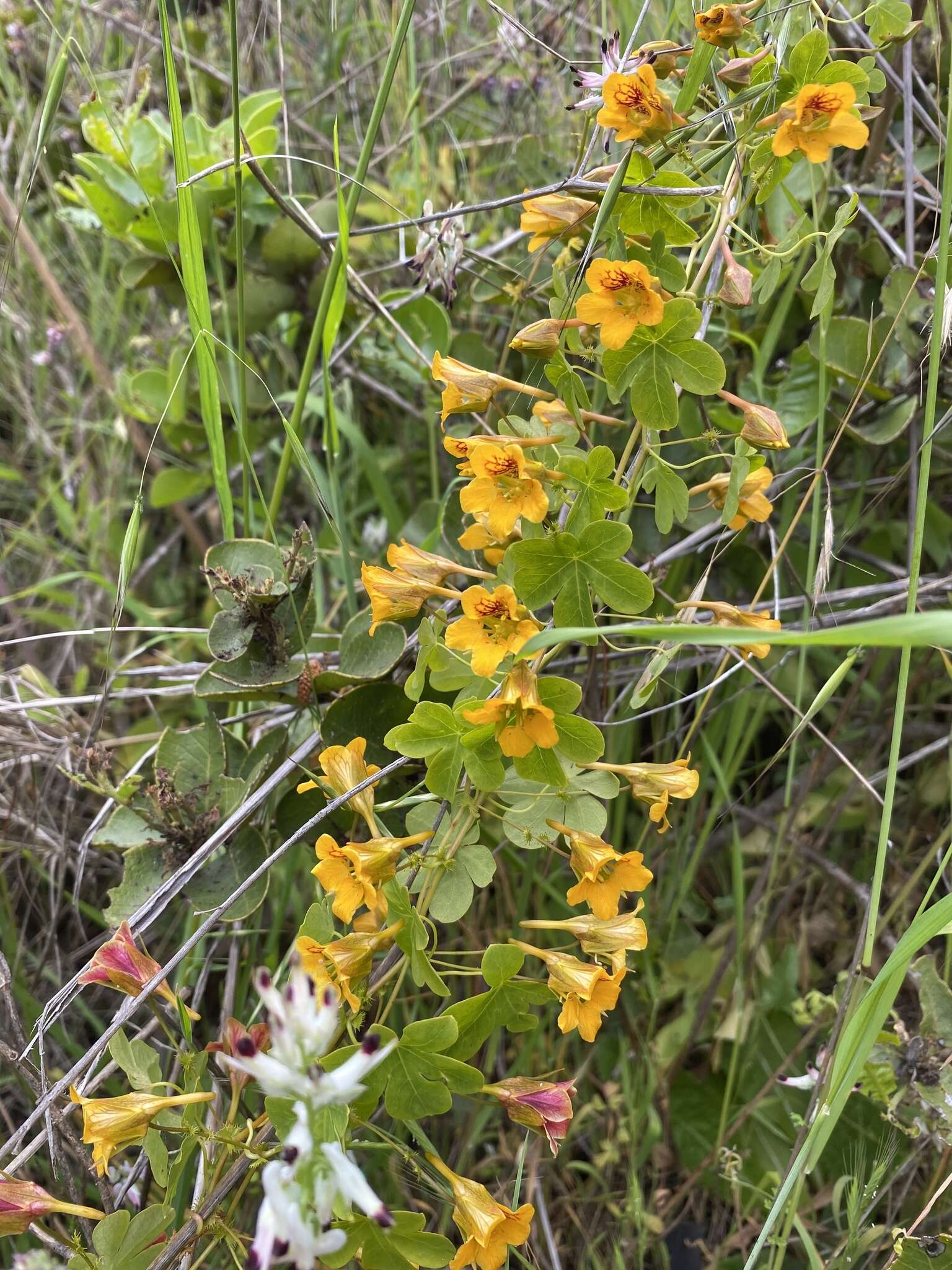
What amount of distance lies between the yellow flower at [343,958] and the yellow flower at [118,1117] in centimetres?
15

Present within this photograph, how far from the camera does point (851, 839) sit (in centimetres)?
149

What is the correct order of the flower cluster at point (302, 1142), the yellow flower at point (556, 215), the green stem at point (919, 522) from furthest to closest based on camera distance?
1. the yellow flower at point (556, 215)
2. the green stem at point (919, 522)
3. the flower cluster at point (302, 1142)

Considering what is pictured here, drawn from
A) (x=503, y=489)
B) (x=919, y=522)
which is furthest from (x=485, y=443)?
(x=919, y=522)

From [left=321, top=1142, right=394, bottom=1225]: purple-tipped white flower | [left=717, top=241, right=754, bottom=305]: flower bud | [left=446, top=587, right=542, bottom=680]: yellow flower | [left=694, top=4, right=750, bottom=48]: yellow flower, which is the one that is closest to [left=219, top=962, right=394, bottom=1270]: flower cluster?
[left=321, top=1142, right=394, bottom=1225]: purple-tipped white flower

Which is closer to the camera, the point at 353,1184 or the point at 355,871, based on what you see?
the point at 353,1184

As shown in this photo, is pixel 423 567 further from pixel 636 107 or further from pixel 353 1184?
pixel 353 1184

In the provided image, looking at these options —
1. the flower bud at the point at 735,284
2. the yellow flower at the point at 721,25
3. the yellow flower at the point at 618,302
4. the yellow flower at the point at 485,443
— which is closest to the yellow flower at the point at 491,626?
the yellow flower at the point at 485,443

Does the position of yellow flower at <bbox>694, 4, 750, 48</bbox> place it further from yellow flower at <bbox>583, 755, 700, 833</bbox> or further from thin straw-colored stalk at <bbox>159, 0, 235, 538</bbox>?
yellow flower at <bbox>583, 755, 700, 833</bbox>

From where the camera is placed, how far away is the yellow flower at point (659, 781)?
84cm

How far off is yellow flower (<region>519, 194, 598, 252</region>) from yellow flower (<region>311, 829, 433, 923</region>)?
601 mm

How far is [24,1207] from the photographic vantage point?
0.79m

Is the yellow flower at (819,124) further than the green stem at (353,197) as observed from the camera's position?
No

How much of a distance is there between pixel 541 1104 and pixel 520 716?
35cm

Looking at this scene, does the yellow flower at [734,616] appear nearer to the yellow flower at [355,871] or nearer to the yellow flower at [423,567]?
the yellow flower at [423,567]
